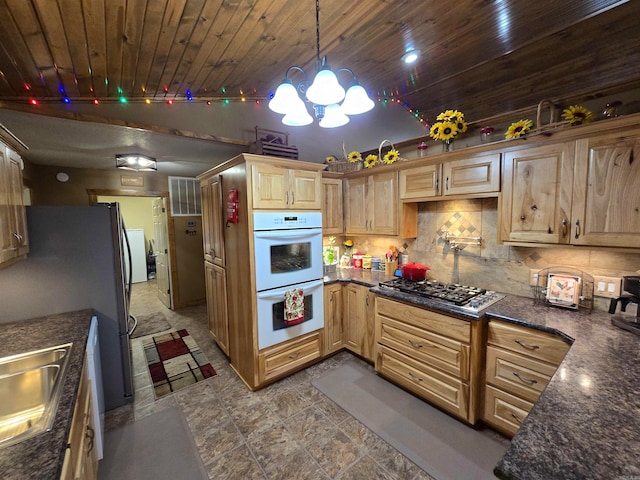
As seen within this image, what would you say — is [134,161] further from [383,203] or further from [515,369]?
[515,369]

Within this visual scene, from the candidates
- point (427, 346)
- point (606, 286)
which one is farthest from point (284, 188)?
point (606, 286)

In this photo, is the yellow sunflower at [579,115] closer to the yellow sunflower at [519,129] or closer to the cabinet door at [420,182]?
the yellow sunflower at [519,129]

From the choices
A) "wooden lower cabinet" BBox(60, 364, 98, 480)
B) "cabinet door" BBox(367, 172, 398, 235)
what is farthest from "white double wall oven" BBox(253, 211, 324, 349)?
"wooden lower cabinet" BBox(60, 364, 98, 480)

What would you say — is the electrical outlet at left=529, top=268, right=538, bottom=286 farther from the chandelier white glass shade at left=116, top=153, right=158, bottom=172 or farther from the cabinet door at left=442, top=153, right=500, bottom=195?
the chandelier white glass shade at left=116, top=153, right=158, bottom=172

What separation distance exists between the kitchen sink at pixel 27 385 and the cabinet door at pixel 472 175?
8.97 ft

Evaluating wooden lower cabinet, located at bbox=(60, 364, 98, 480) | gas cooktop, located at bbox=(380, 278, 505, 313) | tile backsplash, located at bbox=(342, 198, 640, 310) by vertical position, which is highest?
tile backsplash, located at bbox=(342, 198, 640, 310)

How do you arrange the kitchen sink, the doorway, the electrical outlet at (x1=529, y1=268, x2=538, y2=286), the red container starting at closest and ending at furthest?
the kitchen sink → the electrical outlet at (x1=529, y1=268, x2=538, y2=286) → the red container → the doorway

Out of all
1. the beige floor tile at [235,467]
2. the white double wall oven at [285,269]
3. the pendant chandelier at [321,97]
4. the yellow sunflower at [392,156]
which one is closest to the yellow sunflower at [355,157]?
the yellow sunflower at [392,156]

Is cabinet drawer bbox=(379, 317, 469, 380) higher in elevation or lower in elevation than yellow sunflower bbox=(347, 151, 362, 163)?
lower

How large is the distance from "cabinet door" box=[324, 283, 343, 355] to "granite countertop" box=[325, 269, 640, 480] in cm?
185

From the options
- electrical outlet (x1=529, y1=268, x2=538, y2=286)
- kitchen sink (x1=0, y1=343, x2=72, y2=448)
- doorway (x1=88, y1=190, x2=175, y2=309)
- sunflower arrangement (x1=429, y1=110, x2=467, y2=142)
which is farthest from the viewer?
doorway (x1=88, y1=190, x2=175, y2=309)

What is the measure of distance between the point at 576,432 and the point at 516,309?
1.29 metres

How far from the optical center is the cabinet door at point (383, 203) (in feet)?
9.05

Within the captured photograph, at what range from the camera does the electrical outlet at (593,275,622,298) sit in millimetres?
1813
